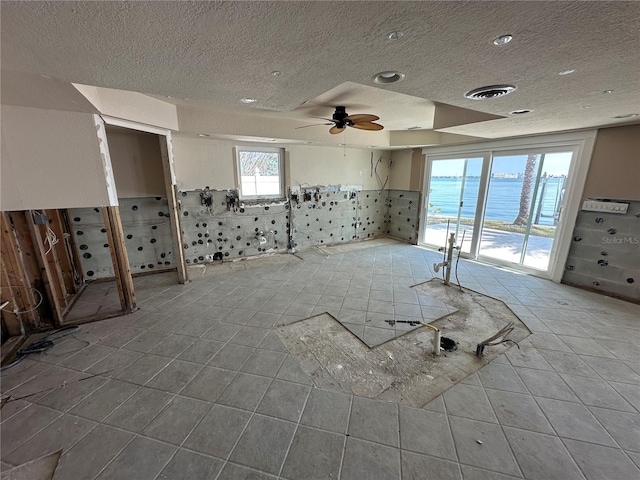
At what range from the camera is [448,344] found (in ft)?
7.89

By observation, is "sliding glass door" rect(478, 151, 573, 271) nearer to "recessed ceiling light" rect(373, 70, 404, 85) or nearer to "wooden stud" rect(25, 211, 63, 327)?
"recessed ceiling light" rect(373, 70, 404, 85)

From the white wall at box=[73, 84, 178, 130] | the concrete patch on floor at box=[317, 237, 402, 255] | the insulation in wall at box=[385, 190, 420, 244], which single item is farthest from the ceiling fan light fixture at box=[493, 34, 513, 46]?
the insulation in wall at box=[385, 190, 420, 244]

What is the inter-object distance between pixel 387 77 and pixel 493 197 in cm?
403

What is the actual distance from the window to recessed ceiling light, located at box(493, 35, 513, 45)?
420 cm

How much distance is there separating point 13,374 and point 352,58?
3557 millimetres

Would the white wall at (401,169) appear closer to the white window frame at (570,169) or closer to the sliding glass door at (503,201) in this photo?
the sliding glass door at (503,201)

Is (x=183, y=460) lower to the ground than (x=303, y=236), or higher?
lower

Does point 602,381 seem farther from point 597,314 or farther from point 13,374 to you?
point 13,374

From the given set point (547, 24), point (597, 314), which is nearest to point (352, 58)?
point (547, 24)

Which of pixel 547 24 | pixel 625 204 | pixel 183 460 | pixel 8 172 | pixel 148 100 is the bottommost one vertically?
Result: pixel 183 460

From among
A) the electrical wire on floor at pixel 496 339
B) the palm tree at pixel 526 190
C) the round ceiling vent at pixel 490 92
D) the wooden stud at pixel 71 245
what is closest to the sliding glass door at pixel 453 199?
the palm tree at pixel 526 190

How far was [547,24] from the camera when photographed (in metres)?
1.09

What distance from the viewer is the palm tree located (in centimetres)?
406

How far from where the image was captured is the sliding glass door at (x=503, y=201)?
3902 millimetres
